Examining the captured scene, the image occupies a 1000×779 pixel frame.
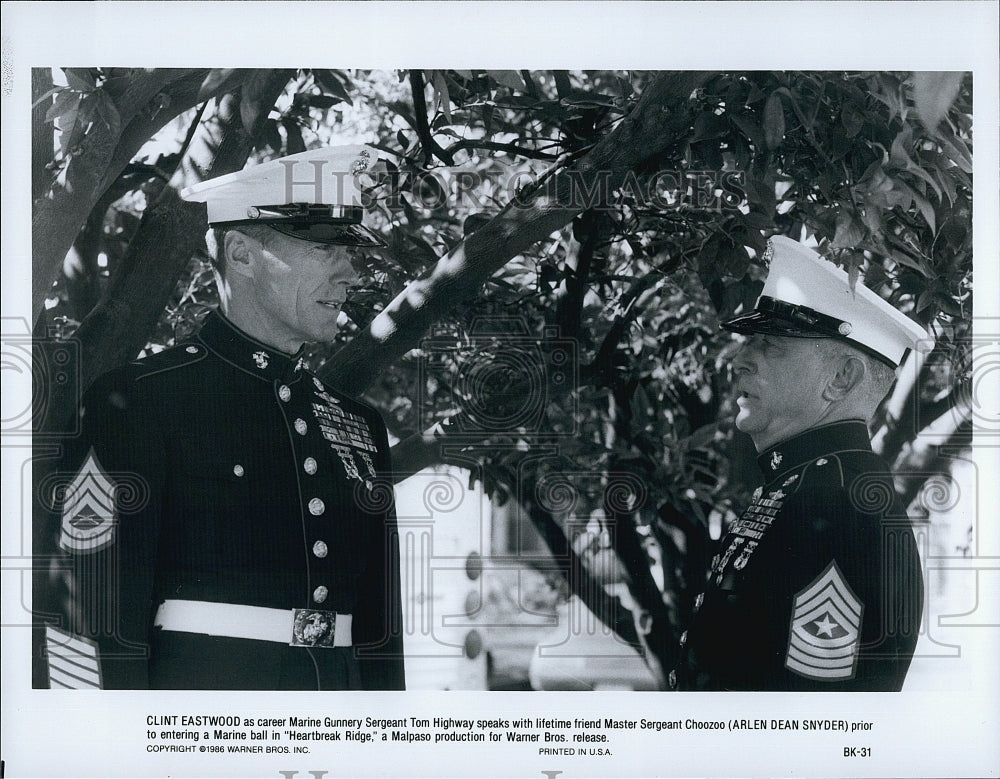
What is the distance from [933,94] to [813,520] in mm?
1329

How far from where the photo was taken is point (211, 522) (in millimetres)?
3439

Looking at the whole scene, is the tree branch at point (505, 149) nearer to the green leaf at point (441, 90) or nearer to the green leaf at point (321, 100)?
the green leaf at point (441, 90)

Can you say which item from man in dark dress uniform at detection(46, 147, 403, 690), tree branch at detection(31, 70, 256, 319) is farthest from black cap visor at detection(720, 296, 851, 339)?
tree branch at detection(31, 70, 256, 319)

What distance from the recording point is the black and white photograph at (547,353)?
3.53m

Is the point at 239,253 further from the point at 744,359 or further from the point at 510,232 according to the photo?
the point at 744,359

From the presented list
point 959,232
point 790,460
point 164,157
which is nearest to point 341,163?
point 164,157

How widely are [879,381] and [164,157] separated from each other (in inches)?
89.1

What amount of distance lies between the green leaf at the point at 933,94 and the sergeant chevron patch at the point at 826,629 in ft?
4.46

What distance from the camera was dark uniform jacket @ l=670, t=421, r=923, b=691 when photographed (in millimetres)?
3506

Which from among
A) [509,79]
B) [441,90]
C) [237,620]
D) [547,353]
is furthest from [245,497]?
[509,79]

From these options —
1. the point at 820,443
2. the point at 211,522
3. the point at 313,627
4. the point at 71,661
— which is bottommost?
the point at 71,661

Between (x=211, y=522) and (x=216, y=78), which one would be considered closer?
(x=211, y=522)

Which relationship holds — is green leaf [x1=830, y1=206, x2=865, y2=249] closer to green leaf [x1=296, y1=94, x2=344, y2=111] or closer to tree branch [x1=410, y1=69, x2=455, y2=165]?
tree branch [x1=410, y1=69, x2=455, y2=165]

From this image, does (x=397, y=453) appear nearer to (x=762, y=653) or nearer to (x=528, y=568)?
(x=528, y=568)
